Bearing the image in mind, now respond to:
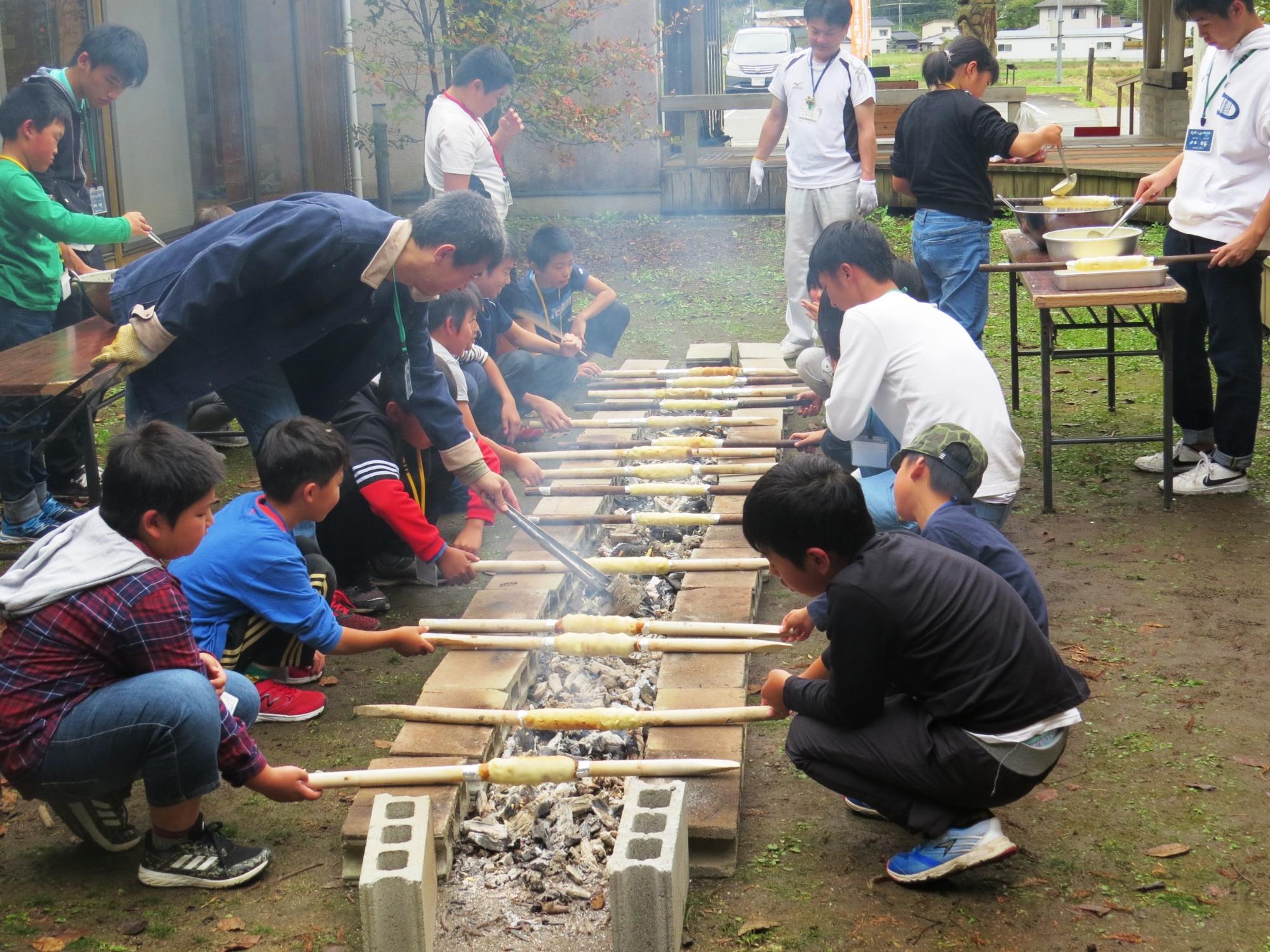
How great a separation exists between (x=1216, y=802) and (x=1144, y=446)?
3.46 m

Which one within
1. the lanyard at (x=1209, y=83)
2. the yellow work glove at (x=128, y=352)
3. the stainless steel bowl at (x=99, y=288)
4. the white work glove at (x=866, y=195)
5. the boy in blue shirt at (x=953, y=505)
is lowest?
the boy in blue shirt at (x=953, y=505)

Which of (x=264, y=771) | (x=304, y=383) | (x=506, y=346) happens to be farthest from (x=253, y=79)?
(x=264, y=771)

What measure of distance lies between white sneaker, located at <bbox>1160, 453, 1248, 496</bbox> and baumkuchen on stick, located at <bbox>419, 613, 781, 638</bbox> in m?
2.63

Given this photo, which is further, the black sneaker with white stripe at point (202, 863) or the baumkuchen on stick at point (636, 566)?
the baumkuchen on stick at point (636, 566)

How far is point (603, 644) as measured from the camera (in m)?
3.70

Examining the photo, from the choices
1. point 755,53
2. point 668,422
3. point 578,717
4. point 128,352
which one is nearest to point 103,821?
point 578,717

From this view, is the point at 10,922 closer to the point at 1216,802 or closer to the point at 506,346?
the point at 1216,802

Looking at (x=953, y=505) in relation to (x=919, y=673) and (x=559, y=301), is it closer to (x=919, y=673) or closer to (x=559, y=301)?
(x=919, y=673)

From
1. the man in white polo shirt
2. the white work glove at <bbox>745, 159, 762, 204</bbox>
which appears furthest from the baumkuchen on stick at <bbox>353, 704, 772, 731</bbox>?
the white work glove at <bbox>745, 159, 762, 204</bbox>

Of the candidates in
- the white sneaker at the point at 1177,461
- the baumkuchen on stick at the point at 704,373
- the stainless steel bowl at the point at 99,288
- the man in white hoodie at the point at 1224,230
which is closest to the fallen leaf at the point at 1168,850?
the man in white hoodie at the point at 1224,230

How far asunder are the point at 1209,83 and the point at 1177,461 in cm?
174

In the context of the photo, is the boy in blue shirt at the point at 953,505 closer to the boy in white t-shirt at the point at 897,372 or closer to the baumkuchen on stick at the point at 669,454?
the boy in white t-shirt at the point at 897,372

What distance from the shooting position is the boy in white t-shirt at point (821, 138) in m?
7.43

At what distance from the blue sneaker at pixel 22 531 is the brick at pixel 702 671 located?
3025mm
